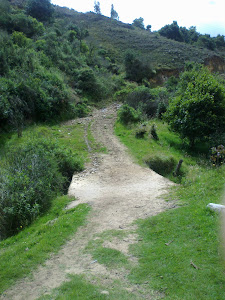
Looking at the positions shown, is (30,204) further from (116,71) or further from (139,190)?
(116,71)

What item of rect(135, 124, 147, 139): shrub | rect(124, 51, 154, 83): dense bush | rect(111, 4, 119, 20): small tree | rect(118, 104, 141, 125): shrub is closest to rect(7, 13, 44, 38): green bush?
rect(124, 51, 154, 83): dense bush

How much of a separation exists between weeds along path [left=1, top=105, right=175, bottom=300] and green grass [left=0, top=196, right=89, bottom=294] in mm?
213

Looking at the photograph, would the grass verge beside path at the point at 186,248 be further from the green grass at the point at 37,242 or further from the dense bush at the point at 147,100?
the dense bush at the point at 147,100

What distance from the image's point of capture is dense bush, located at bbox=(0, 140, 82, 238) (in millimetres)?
7145

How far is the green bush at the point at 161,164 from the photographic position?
11844 millimetres

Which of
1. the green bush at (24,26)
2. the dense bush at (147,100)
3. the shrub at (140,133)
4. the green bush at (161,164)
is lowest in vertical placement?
the green bush at (161,164)

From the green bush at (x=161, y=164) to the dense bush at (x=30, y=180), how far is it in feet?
11.0

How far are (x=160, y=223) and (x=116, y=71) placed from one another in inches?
1261

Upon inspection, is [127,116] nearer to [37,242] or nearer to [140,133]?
[140,133]

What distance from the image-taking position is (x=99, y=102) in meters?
24.2

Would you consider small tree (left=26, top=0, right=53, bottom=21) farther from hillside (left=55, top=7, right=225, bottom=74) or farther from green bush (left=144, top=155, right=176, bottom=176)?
green bush (left=144, top=155, right=176, bottom=176)

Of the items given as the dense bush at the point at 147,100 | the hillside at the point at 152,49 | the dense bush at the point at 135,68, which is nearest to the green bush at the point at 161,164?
the dense bush at the point at 147,100

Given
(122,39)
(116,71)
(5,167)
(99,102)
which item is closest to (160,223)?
(5,167)

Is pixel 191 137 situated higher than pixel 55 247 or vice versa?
pixel 191 137
